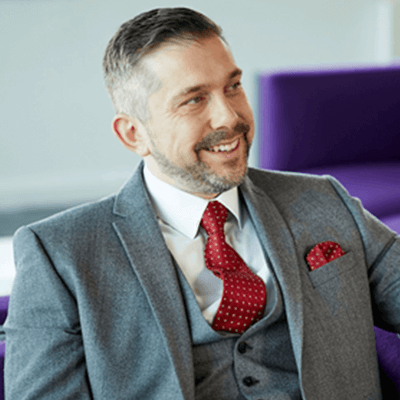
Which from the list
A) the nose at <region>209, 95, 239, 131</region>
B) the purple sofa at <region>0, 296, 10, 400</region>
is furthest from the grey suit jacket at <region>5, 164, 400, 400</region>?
the nose at <region>209, 95, 239, 131</region>

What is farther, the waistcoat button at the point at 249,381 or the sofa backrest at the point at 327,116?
the sofa backrest at the point at 327,116

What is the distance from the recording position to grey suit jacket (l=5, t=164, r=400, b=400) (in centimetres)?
102

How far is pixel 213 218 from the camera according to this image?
1.21m

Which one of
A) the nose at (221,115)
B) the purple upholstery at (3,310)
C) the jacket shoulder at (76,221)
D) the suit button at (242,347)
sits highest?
the nose at (221,115)

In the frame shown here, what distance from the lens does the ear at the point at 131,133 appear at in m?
1.16

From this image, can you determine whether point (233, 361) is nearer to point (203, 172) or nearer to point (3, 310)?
point (203, 172)

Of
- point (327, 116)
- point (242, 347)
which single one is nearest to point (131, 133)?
point (242, 347)

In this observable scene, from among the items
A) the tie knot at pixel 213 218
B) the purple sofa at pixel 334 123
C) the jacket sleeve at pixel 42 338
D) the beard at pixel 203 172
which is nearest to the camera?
the jacket sleeve at pixel 42 338

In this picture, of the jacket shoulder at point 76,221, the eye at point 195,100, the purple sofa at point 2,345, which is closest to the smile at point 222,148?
the eye at point 195,100

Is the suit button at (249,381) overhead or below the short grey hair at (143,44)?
below

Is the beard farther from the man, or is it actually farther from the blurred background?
the blurred background

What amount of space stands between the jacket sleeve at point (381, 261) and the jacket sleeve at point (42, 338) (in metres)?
0.66

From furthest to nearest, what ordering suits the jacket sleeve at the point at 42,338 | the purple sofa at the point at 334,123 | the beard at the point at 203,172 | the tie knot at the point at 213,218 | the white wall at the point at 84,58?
1. the white wall at the point at 84,58
2. the purple sofa at the point at 334,123
3. the tie knot at the point at 213,218
4. the beard at the point at 203,172
5. the jacket sleeve at the point at 42,338

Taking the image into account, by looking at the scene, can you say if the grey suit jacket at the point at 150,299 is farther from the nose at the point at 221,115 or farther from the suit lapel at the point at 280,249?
the nose at the point at 221,115
